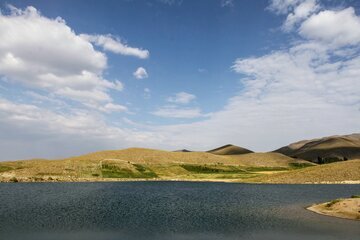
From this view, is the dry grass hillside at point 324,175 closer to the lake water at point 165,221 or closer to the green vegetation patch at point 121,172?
the green vegetation patch at point 121,172

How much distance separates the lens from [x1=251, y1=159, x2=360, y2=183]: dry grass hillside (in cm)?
15612

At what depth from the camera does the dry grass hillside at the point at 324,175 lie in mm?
156125

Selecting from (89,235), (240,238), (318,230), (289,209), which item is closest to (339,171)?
(289,209)

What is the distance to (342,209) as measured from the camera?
6625 cm

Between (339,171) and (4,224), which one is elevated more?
(339,171)

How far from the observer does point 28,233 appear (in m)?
47.2

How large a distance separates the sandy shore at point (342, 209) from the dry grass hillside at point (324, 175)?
8820 cm

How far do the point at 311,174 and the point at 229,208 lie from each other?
3940 inches

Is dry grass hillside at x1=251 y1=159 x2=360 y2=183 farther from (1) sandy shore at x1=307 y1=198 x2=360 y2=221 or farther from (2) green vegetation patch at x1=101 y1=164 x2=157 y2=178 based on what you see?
(1) sandy shore at x1=307 y1=198 x2=360 y2=221

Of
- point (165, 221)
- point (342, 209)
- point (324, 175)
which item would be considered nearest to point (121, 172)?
point (324, 175)

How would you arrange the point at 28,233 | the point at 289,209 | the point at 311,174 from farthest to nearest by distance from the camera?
the point at 311,174 → the point at 289,209 → the point at 28,233

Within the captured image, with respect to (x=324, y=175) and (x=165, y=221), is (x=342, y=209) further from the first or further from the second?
(x=324, y=175)

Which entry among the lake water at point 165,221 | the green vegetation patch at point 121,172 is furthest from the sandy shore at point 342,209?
the green vegetation patch at point 121,172

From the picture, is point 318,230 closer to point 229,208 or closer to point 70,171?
point 229,208
